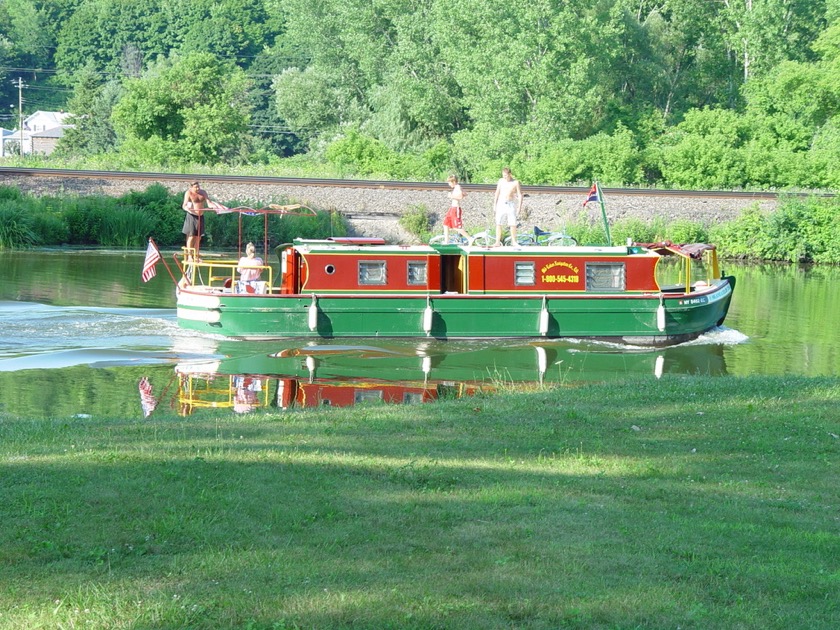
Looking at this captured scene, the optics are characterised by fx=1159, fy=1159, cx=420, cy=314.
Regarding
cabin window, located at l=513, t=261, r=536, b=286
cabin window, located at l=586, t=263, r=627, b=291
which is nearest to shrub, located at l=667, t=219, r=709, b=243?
cabin window, located at l=586, t=263, r=627, b=291

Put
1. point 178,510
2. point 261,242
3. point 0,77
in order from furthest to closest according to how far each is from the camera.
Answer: point 0,77 → point 261,242 → point 178,510

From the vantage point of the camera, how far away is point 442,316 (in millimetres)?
22984

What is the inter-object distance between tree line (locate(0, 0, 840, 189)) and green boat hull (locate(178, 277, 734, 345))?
103 ft

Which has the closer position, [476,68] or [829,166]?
[829,166]

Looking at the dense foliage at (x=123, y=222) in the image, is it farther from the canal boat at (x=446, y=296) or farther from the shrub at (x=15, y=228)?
the canal boat at (x=446, y=296)

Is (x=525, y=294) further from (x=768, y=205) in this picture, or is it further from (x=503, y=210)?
(x=768, y=205)

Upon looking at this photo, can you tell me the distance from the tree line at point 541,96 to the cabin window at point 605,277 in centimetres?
3122

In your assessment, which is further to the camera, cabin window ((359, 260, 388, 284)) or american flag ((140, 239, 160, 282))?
cabin window ((359, 260, 388, 284))

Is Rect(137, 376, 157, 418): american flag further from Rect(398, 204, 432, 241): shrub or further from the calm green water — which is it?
Rect(398, 204, 432, 241): shrub

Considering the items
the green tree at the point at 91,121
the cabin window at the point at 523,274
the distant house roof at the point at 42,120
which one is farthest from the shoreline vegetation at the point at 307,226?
the distant house roof at the point at 42,120

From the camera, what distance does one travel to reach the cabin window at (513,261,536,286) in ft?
76.5

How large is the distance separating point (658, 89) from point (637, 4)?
6443 millimetres

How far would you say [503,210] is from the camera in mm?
24047

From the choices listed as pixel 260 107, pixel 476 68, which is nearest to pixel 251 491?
pixel 476 68
